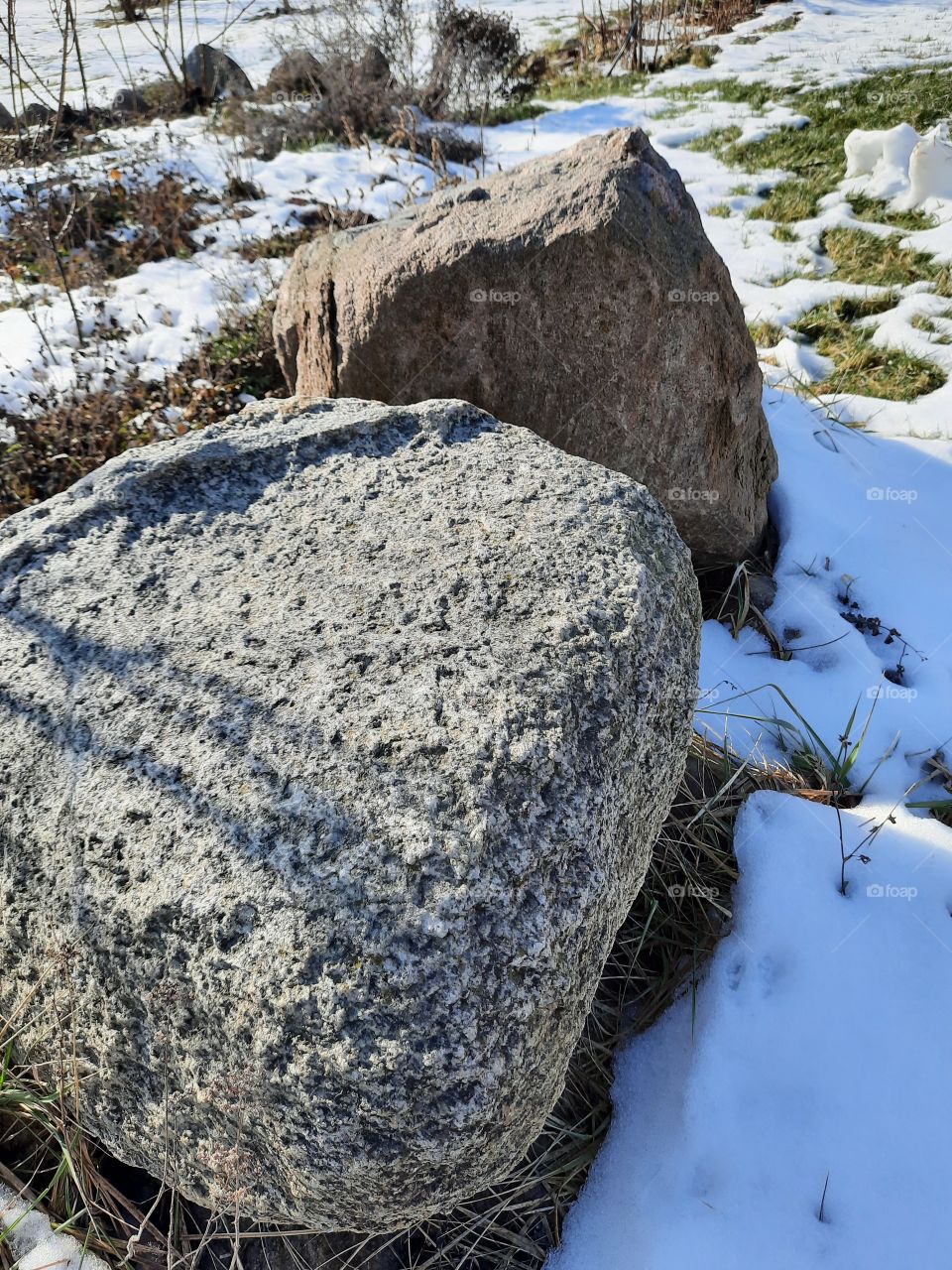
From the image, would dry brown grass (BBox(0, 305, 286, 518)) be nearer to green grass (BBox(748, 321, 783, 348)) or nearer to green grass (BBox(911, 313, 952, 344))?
green grass (BBox(748, 321, 783, 348))

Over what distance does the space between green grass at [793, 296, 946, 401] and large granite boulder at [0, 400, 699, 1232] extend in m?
2.92

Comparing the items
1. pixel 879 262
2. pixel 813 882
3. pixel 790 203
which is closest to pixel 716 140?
pixel 790 203

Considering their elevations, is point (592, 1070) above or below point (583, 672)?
below

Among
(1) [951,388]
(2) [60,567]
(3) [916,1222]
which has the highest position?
(2) [60,567]

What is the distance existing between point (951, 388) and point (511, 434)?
2996 mm

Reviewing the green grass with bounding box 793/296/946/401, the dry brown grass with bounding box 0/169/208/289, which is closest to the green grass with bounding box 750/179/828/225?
the green grass with bounding box 793/296/946/401

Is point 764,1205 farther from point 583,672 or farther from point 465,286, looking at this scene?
point 465,286

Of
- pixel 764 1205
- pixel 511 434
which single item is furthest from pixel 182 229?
pixel 764 1205

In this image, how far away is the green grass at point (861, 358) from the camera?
13.5 feet

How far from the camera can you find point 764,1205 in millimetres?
1663

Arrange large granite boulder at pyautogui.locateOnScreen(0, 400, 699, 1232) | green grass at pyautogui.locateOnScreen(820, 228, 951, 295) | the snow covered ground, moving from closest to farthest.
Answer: large granite boulder at pyautogui.locateOnScreen(0, 400, 699, 1232) < the snow covered ground < green grass at pyautogui.locateOnScreen(820, 228, 951, 295)

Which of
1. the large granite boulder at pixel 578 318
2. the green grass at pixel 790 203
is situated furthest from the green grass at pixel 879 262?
the large granite boulder at pixel 578 318

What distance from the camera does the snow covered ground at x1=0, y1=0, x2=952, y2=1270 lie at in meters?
1.67

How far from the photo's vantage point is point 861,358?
170 inches
